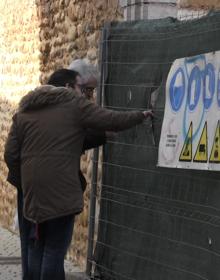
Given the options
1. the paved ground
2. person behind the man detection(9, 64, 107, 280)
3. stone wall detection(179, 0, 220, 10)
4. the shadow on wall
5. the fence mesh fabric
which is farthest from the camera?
the shadow on wall

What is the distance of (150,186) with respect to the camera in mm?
4512

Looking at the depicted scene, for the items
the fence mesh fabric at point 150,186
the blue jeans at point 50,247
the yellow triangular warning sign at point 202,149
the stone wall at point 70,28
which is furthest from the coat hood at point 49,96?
the stone wall at point 70,28

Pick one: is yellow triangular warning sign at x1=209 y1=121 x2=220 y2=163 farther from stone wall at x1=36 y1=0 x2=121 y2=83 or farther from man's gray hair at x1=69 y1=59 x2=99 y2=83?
stone wall at x1=36 y1=0 x2=121 y2=83

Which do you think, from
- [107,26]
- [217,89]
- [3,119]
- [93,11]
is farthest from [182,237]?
[3,119]

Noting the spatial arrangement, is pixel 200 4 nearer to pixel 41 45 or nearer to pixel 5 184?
pixel 41 45

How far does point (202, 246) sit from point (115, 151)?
117cm

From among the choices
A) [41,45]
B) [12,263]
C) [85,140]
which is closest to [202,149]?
[85,140]

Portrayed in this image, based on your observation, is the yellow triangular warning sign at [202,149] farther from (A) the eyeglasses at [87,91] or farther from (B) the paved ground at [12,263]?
(B) the paved ground at [12,263]

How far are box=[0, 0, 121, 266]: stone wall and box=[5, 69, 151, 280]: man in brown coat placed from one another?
190 centimetres

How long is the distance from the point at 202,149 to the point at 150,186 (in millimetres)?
687

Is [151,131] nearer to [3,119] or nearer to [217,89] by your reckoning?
[217,89]

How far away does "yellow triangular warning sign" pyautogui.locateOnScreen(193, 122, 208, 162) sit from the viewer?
389 cm

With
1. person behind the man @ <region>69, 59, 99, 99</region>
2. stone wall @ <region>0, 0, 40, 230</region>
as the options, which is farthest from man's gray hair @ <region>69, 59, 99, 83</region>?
stone wall @ <region>0, 0, 40, 230</region>

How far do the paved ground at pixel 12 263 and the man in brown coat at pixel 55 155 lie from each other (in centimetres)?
124
